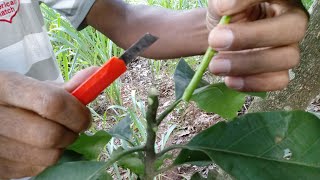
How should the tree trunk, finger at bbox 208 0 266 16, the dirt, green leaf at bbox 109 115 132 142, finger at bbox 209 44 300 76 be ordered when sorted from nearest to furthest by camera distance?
1. finger at bbox 208 0 266 16
2. finger at bbox 209 44 300 76
3. green leaf at bbox 109 115 132 142
4. the tree trunk
5. the dirt

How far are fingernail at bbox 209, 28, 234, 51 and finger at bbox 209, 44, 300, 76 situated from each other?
7cm

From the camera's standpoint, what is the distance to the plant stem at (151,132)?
2.01 ft

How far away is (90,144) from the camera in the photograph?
2.44 ft

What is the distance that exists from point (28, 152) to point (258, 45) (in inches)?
16.1

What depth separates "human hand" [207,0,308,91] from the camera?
63 cm

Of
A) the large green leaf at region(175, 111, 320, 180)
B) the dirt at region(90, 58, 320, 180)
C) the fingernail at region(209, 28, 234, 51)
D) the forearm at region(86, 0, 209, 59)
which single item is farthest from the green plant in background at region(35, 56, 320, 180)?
the dirt at region(90, 58, 320, 180)

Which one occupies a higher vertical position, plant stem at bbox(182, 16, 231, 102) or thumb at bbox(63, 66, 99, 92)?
plant stem at bbox(182, 16, 231, 102)

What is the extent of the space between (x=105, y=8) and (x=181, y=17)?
0.85 feet

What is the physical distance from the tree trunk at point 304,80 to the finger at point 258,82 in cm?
38

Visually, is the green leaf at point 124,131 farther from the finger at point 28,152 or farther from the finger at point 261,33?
the finger at point 261,33

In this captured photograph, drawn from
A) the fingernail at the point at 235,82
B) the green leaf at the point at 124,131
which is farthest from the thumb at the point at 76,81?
the fingernail at the point at 235,82

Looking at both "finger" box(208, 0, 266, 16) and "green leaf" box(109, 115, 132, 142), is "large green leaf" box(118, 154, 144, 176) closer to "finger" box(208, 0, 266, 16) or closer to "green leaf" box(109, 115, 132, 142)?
"green leaf" box(109, 115, 132, 142)

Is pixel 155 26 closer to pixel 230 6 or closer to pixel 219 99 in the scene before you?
pixel 219 99

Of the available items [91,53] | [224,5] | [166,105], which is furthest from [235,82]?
[91,53]
